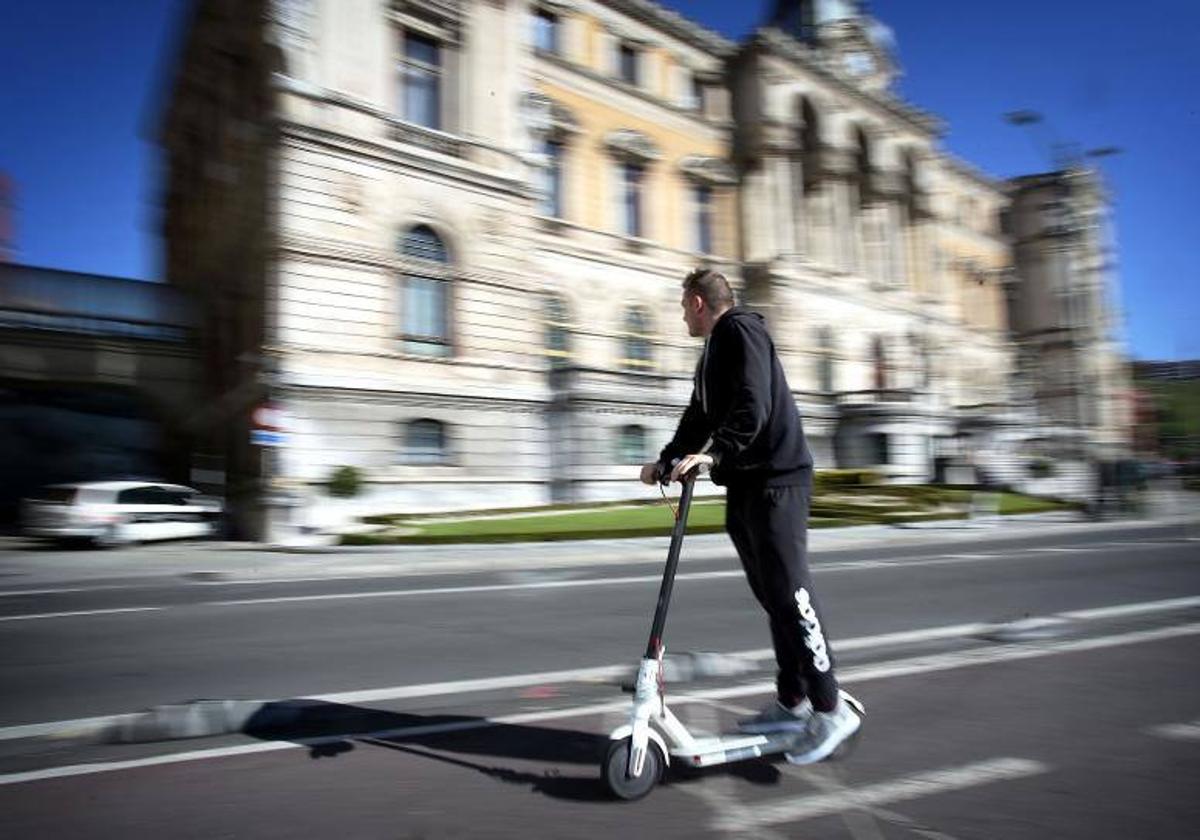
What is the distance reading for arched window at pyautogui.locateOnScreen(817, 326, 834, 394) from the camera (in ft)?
126

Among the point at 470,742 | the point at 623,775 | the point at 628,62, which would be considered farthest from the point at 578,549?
the point at 628,62

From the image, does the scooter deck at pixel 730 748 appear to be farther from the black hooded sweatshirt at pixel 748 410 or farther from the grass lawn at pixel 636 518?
the grass lawn at pixel 636 518

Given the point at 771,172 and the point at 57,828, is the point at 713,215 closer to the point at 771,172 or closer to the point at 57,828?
the point at 771,172

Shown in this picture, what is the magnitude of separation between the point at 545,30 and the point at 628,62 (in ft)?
14.5

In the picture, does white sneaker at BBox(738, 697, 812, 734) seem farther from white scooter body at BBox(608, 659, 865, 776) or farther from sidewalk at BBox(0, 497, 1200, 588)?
sidewalk at BBox(0, 497, 1200, 588)

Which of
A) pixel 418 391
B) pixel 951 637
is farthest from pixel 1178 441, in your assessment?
pixel 951 637

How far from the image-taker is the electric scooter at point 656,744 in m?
2.93

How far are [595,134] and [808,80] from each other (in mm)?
Result: 13474

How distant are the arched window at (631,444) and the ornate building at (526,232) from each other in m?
0.10

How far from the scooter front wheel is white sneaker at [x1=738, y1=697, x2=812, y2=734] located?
61 cm

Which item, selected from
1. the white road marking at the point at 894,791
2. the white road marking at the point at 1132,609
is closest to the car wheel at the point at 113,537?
the white road marking at the point at 1132,609

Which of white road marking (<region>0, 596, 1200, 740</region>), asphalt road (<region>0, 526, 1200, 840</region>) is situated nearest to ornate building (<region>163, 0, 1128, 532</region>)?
asphalt road (<region>0, 526, 1200, 840</region>)

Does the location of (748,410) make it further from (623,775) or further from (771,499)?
(623,775)

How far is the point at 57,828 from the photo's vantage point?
2.77 metres
